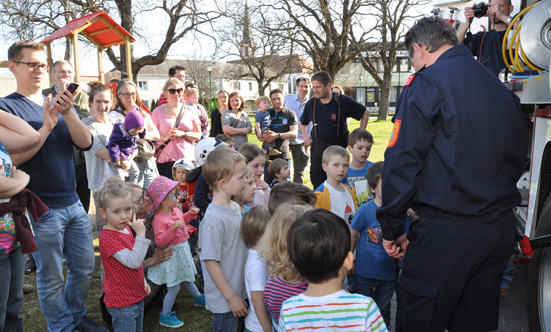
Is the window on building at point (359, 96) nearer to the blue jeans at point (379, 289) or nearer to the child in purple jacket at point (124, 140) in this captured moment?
the child in purple jacket at point (124, 140)

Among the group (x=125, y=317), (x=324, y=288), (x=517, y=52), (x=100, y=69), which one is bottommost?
(x=125, y=317)

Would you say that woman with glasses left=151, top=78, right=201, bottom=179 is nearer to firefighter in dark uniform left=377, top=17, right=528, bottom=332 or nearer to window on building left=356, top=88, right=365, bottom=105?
firefighter in dark uniform left=377, top=17, right=528, bottom=332

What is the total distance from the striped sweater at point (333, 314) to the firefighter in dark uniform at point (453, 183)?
0.66 meters

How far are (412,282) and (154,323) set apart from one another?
243 centimetres

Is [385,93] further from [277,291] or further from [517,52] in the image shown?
[277,291]

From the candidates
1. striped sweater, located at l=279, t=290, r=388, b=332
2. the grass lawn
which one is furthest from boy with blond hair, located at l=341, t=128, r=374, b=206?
striped sweater, located at l=279, t=290, r=388, b=332

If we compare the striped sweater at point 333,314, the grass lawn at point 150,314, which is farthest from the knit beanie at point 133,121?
the striped sweater at point 333,314

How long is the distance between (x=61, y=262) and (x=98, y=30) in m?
7.40

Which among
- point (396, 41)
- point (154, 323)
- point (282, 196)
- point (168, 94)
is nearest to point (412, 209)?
point (282, 196)

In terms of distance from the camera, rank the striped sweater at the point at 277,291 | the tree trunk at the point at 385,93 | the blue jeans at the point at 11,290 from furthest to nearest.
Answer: the tree trunk at the point at 385,93 < the blue jeans at the point at 11,290 < the striped sweater at the point at 277,291

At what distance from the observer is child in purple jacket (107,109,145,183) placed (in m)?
4.70

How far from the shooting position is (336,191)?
4102 millimetres

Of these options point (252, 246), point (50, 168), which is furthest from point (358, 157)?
point (50, 168)

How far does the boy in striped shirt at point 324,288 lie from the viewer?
179cm
